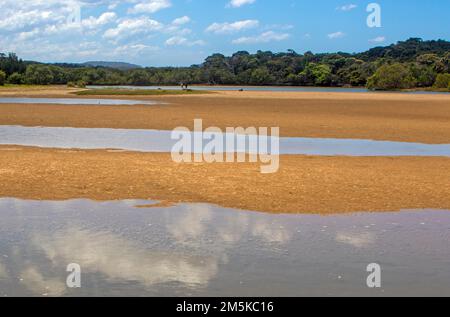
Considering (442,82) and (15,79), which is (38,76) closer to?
(15,79)

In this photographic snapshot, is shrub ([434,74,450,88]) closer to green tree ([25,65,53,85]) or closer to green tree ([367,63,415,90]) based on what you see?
green tree ([367,63,415,90])

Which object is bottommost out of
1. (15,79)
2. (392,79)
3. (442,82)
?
(442,82)

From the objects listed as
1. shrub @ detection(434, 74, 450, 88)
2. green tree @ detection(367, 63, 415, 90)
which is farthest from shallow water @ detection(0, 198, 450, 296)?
green tree @ detection(367, 63, 415, 90)

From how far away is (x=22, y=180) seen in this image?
55.5ft

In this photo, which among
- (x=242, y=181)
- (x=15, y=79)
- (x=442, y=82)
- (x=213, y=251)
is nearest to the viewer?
(x=213, y=251)

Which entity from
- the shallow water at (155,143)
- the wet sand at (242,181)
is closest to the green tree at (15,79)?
the shallow water at (155,143)

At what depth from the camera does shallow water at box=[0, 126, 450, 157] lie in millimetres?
24250

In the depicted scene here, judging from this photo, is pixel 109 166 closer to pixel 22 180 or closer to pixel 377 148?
pixel 22 180

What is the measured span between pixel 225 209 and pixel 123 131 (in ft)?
64.3

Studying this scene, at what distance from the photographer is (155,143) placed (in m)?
→ 26.7

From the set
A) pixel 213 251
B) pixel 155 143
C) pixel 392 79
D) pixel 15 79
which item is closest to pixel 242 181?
pixel 213 251

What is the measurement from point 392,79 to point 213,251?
138m

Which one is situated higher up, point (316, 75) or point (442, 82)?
point (316, 75)
